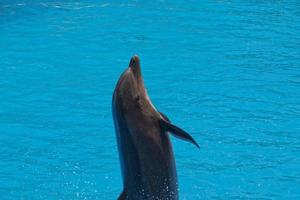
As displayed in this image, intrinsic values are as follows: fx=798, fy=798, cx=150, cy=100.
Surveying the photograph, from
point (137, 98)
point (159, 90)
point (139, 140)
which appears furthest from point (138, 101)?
point (159, 90)

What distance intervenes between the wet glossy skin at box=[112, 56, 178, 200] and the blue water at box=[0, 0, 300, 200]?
2085 millimetres

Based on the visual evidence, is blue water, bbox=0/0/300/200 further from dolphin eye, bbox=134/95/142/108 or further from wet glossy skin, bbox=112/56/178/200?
dolphin eye, bbox=134/95/142/108

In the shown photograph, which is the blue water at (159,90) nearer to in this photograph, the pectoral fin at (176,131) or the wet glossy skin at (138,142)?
the wet glossy skin at (138,142)

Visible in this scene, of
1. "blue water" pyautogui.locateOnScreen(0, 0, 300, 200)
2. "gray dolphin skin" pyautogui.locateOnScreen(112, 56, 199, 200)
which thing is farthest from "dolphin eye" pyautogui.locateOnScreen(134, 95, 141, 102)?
"blue water" pyautogui.locateOnScreen(0, 0, 300, 200)

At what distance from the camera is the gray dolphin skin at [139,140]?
4.55m

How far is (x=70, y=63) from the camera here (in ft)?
32.7

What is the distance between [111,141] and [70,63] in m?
2.43

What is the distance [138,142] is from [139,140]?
1 cm

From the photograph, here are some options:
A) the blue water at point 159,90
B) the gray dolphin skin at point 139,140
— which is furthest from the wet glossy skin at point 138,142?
the blue water at point 159,90

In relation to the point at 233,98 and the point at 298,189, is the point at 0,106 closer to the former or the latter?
the point at 233,98

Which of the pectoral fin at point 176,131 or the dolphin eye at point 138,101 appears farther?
the dolphin eye at point 138,101

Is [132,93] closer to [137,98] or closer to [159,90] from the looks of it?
[137,98]

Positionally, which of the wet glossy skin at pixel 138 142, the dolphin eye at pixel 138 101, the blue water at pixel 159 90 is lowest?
the blue water at pixel 159 90

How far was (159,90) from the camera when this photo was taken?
8.92 meters
